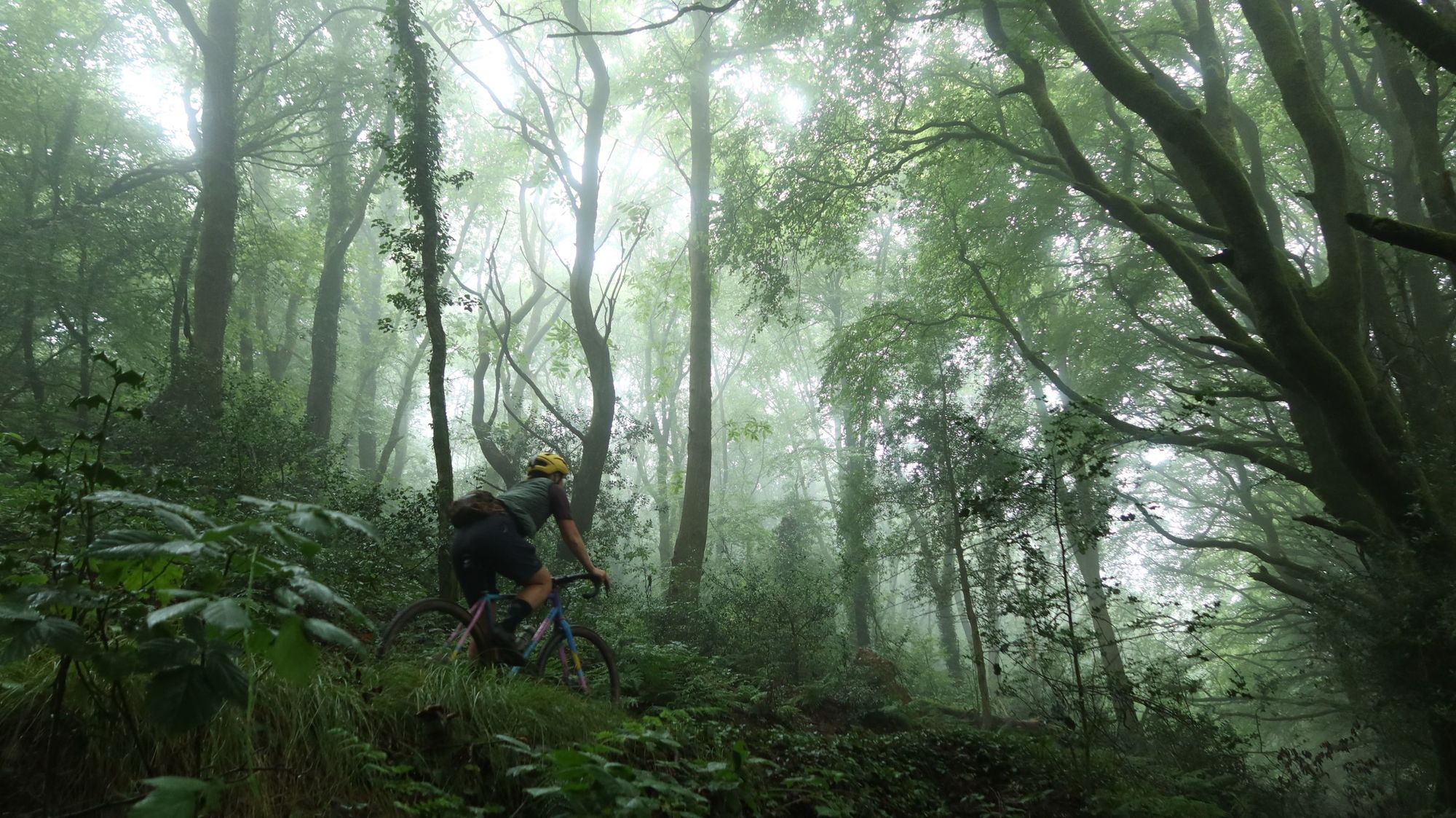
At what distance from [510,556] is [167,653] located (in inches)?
115

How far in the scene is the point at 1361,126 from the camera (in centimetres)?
1204

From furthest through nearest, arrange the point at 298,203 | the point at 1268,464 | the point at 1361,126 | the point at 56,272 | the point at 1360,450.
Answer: the point at 298,203 < the point at 1361,126 < the point at 56,272 < the point at 1268,464 < the point at 1360,450

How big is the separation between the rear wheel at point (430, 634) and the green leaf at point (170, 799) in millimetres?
2457

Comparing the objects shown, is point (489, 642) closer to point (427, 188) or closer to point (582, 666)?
point (582, 666)

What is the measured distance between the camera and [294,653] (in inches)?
64.3

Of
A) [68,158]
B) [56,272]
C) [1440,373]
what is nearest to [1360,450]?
[1440,373]

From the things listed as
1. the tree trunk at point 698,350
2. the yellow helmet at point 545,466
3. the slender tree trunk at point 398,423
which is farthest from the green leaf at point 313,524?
the slender tree trunk at point 398,423

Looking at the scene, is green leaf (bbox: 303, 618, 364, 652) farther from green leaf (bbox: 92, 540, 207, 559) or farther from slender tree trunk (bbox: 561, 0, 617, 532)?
slender tree trunk (bbox: 561, 0, 617, 532)

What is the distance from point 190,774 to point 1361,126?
1711 cm

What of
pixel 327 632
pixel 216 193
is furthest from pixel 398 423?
pixel 327 632

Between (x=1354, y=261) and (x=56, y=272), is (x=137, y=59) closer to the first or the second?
(x=56, y=272)

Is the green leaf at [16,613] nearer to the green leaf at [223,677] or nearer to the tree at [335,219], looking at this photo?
the green leaf at [223,677]

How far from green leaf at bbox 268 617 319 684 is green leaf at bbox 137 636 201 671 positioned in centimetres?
36

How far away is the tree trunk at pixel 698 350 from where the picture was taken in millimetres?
11859
